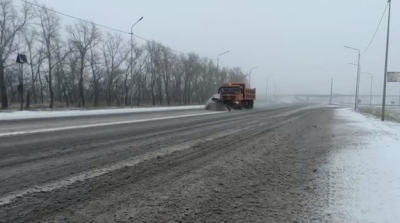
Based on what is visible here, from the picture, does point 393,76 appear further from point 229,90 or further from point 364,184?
point 229,90

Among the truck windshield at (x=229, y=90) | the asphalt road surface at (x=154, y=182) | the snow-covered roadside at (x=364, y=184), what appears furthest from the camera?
the truck windshield at (x=229, y=90)

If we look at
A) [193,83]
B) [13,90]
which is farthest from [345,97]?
[13,90]

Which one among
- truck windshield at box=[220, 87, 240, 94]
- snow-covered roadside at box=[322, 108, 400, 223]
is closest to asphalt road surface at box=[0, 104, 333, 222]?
snow-covered roadside at box=[322, 108, 400, 223]

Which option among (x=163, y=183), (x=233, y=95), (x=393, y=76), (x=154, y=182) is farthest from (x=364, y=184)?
(x=233, y=95)

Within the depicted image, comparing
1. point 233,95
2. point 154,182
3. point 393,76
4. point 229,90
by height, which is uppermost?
point 393,76

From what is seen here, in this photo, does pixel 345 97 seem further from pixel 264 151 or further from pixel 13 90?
pixel 264 151

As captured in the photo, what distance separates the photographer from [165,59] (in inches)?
3127

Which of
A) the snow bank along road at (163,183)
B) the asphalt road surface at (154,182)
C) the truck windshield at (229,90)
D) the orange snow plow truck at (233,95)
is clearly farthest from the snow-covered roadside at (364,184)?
the truck windshield at (229,90)

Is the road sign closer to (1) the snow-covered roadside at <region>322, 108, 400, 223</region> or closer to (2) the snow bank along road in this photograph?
(1) the snow-covered roadside at <region>322, 108, 400, 223</region>

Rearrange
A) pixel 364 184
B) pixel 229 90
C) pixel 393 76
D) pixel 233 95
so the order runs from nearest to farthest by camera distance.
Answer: pixel 364 184 → pixel 393 76 → pixel 233 95 → pixel 229 90

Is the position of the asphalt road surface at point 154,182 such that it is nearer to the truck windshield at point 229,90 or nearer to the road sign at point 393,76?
the road sign at point 393,76

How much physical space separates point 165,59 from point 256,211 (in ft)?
252

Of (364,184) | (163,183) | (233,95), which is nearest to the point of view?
(163,183)

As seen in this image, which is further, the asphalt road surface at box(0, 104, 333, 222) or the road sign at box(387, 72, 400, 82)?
the road sign at box(387, 72, 400, 82)
